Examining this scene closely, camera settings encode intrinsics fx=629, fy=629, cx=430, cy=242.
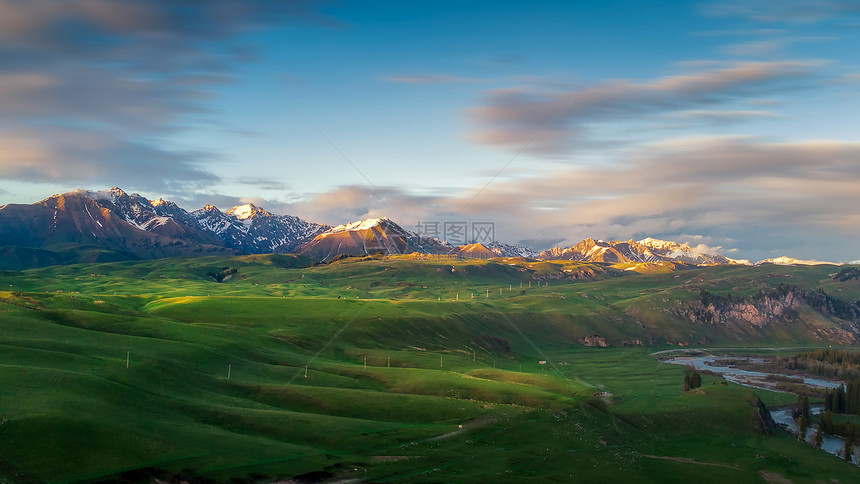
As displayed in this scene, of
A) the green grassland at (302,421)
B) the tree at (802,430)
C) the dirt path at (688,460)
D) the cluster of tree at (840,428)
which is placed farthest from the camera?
the cluster of tree at (840,428)

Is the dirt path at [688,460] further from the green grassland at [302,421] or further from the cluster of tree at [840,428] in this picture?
the cluster of tree at [840,428]

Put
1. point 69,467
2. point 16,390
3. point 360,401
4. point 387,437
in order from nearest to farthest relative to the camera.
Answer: point 69,467, point 16,390, point 387,437, point 360,401

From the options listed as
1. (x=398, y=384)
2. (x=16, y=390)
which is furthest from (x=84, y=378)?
(x=398, y=384)

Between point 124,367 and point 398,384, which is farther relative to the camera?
point 398,384

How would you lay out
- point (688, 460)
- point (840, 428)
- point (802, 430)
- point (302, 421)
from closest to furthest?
point (302, 421), point (688, 460), point (802, 430), point (840, 428)

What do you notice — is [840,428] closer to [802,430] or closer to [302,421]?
[802,430]

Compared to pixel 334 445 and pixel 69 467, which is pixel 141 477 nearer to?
pixel 69 467

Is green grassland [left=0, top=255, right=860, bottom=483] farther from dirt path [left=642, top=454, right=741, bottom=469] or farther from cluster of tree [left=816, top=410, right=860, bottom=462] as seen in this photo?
cluster of tree [left=816, top=410, right=860, bottom=462]

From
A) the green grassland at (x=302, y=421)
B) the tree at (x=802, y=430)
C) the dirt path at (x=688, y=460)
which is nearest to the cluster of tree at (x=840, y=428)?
the tree at (x=802, y=430)

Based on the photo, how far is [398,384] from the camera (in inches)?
6806

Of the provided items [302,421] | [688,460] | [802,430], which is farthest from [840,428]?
[302,421]

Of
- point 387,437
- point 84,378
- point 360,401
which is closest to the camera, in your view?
point 84,378

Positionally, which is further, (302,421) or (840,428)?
(840,428)

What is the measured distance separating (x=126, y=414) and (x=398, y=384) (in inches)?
3209
